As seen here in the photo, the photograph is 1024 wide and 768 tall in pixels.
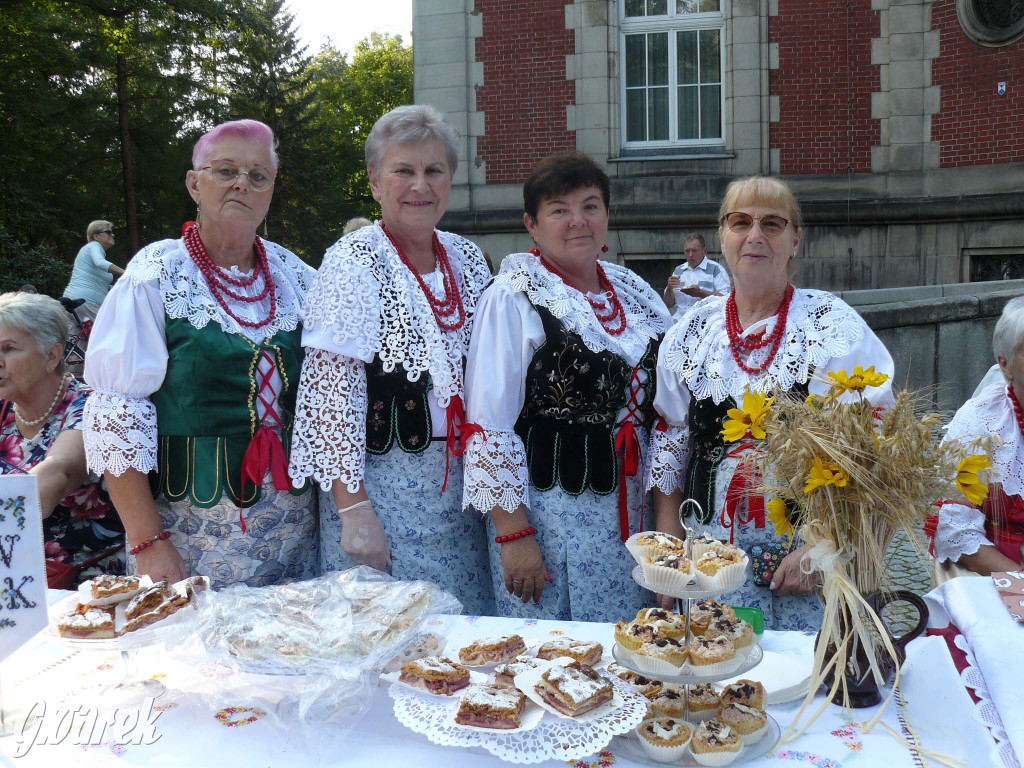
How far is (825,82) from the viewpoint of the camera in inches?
421

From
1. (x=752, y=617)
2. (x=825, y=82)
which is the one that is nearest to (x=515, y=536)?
(x=752, y=617)

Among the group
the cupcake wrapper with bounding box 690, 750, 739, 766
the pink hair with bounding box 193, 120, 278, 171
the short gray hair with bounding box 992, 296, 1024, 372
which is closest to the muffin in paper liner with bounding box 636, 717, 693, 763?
the cupcake wrapper with bounding box 690, 750, 739, 766

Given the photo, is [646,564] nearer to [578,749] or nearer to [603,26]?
[578,749]

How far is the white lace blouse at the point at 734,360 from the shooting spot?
2.48m

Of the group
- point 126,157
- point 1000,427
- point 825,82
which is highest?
point 126,157

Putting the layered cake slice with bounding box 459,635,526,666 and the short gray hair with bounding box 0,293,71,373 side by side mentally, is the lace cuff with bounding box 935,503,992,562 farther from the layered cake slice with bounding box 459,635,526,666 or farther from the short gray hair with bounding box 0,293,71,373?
the short gray hair with bounding box 0,293,71,373

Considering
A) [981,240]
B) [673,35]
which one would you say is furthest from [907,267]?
[673,35]

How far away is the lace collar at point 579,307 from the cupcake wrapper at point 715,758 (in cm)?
140

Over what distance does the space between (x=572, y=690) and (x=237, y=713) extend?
2.29 feet

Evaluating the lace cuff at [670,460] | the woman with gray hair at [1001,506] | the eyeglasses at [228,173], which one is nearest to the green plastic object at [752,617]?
the lace cuff at [670,460]

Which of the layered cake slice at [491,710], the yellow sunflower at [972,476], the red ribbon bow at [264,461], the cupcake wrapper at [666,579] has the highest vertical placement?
the yellow sunflower at [972,476]

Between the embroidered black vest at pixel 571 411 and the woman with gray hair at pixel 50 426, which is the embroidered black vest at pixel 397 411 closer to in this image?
the embroidered black vest at pixel 571 411

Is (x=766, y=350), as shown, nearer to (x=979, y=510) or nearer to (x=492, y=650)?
(x=979, y=510)

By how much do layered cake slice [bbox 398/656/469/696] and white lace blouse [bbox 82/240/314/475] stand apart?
1.15m
